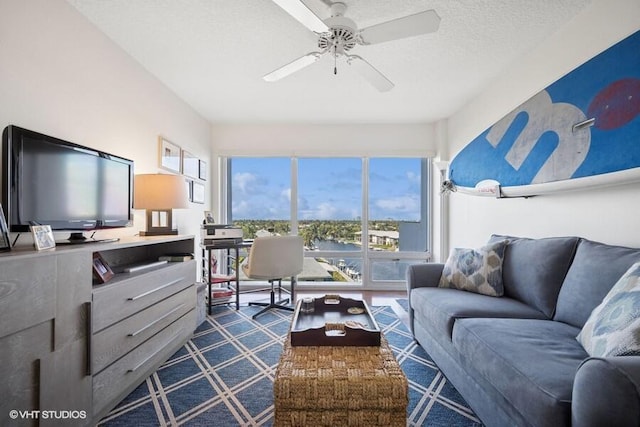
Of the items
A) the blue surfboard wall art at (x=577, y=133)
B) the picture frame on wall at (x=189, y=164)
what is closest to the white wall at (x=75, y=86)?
the picture frame on wall at (x=189, y=164)

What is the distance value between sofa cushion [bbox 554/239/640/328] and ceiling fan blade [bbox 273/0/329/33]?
76.8 inches

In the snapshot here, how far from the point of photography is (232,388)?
188cm

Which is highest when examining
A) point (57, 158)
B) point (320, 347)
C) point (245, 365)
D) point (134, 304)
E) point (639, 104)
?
point (639, 104)

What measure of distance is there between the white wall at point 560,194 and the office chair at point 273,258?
6.61ft

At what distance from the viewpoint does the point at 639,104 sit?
1609mm

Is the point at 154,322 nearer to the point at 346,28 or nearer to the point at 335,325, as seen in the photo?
the point at 335,325

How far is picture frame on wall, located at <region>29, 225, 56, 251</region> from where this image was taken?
135 centimetres

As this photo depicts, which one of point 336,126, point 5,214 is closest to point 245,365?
point 5,214

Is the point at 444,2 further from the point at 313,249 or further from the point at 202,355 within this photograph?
the point at 313,249

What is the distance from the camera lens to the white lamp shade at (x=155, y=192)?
2.47 meters

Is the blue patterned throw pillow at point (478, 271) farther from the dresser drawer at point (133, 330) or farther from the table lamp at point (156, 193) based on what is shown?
the table lamp at point (156, 193)

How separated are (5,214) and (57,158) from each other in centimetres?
39

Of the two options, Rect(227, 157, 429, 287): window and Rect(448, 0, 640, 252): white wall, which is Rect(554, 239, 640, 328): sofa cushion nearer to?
Rect(448, 0, 640, 252): white wall

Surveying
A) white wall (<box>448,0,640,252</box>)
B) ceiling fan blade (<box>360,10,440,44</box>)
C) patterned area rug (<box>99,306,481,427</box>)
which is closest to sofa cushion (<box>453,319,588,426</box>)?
patterned area rug (<box>99,306,481,427</box>)
